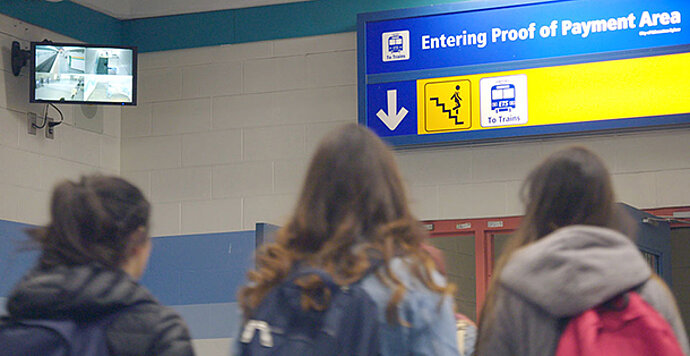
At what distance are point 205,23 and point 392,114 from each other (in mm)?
1441

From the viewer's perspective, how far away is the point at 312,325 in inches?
63.4

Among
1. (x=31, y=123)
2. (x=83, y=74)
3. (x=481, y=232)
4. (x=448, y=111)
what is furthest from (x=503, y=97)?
(x=31, y=123)

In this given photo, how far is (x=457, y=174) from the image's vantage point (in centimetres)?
559

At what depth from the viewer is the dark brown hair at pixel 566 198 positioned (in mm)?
1883

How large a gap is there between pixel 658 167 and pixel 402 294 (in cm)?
395

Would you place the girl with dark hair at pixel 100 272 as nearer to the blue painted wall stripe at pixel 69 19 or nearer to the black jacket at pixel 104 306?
the black jacket at pixel 104 306

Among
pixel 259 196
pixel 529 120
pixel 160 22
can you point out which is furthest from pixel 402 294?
pixel 160 22

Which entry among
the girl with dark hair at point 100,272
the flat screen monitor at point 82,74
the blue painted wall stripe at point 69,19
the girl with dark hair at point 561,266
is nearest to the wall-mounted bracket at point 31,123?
the flat screen monitor at point 82,74

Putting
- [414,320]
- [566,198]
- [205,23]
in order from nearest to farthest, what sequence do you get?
[414,320] < [566,198] < [205,23]

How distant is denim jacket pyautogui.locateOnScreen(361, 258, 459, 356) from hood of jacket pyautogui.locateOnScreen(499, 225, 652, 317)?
255 millimetres

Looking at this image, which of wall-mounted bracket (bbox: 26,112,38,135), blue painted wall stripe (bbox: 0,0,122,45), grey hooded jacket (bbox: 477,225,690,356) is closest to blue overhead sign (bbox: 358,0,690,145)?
blue painted wall stripe (bbox: 0,0,122,45)

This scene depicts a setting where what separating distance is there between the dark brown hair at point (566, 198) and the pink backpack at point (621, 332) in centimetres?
16

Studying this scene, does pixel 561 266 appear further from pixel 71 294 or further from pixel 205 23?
pixel 205 23

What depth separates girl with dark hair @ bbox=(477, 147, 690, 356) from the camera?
1770 mm
